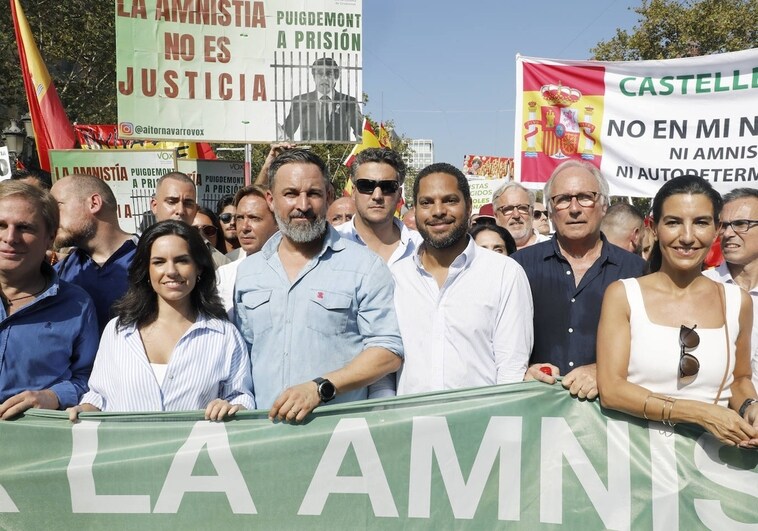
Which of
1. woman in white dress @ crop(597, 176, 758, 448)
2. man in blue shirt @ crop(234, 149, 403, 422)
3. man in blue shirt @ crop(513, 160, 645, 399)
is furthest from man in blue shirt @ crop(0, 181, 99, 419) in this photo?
woman in white dress @ crop(597, 176, 758, 448)

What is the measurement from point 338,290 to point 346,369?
37 centimetres

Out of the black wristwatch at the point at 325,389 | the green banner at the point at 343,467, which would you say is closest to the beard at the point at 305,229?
the black wristwatch at the point at 325,389

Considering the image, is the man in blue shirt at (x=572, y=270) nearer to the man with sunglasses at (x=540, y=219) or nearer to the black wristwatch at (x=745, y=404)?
the black wristwatch at (x=745, y=404)

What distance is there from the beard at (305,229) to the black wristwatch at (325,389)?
70 centimetres

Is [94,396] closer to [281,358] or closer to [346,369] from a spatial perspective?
[281,358]

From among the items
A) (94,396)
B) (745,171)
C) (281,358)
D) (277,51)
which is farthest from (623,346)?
(277,51)

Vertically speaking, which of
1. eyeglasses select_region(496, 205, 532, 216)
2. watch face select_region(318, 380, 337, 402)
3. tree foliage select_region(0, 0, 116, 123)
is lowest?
watch face select_region(318, 380, 337, 402)

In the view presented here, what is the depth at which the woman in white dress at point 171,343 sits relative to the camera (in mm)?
3430

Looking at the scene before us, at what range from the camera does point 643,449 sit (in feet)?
10.7

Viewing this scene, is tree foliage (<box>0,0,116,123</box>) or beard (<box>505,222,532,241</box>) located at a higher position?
tree foliage (<box>0,0,116,123</box>)

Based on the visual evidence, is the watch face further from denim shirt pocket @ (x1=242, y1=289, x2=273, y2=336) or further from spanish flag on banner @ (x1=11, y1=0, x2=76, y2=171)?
spanish flag on banner @ (x1=11, y1=0, x2=76, y2=171)

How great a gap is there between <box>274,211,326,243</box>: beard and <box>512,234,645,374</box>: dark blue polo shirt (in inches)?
43.4

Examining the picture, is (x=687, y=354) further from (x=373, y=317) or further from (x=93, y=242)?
(x=93, y=242)

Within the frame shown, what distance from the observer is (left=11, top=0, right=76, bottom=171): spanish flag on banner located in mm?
8773
